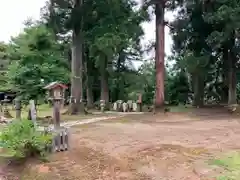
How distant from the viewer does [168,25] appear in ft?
62.0

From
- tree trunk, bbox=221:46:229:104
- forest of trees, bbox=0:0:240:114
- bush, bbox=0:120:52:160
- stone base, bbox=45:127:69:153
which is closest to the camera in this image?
bush, bbox=0:120:52:160

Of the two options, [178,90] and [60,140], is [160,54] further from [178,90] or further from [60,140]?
[60,140]

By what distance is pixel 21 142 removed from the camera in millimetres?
6309

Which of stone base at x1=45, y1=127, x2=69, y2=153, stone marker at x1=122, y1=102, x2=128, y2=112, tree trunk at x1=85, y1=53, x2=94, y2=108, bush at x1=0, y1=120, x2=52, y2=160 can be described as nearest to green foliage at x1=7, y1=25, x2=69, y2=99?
→ stone base at x1=45, y1=127, x2=69, y2=153

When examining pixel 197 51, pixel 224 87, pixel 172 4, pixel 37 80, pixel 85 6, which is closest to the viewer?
pixel 37 80

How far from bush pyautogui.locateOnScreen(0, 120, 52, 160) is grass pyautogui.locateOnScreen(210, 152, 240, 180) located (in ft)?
10.2

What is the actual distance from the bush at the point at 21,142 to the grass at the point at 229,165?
10.2 ft

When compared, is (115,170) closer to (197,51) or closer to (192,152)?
(192,152)

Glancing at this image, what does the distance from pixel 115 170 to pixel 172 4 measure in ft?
46.8

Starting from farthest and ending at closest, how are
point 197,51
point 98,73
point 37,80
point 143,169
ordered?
point 98,73, point 197,51, point 37,80, point 143,169

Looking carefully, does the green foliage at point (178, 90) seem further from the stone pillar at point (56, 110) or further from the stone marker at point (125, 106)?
the stone pillar at point (56, 110)

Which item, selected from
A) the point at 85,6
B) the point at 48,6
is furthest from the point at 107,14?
the point at 48,6

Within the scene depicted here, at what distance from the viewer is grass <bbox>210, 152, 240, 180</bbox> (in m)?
5.20

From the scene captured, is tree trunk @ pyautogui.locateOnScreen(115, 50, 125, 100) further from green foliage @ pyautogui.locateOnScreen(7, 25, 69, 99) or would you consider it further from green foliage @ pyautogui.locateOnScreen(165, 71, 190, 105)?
green foliage @ pyautogui.locateOnScreen(7, 25, 69, 99)
